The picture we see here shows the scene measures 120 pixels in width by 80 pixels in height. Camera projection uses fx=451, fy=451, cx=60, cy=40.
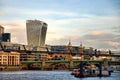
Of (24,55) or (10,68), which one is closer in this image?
(10,68)

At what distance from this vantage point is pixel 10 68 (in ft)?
443

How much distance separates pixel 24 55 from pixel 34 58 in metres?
5.55

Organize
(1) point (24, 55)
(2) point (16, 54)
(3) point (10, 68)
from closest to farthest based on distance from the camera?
(3) point (10, 68)
(2) point (16, 54)
(1) point (24, 55)

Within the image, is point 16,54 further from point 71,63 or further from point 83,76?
point 83,76

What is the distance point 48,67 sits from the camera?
14800 cm

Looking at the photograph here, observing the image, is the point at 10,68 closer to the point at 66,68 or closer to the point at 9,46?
the point at 66,68

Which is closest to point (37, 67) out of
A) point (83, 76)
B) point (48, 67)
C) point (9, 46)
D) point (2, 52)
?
point (48, 67)

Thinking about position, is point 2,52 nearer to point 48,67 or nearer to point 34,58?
point 48,67

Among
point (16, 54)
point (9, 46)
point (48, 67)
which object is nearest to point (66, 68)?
point (48, 67)

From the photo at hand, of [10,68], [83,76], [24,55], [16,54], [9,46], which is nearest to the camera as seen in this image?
[83,76]

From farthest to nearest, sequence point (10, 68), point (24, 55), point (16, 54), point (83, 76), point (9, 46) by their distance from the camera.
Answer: point (9, 46) → point (24, 55) → point (16, 54) → point (10, 68) → point (83, 76)

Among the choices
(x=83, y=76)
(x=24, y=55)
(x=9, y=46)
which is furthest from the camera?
(x=9, y=46)

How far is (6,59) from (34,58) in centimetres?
3049

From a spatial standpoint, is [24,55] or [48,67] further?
[24,55]
